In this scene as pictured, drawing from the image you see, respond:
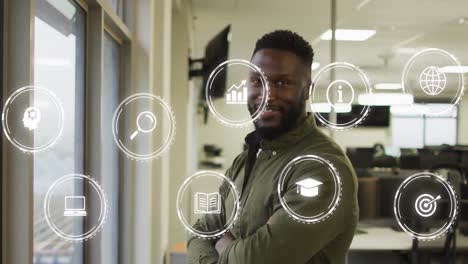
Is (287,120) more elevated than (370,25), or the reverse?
(370,25)

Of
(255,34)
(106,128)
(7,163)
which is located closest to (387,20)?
(255,34)

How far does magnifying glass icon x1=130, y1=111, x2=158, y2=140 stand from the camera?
1.11m

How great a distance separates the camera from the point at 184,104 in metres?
1.53

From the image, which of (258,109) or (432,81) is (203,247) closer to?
(258,109)

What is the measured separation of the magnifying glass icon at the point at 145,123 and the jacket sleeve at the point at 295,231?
372 mm

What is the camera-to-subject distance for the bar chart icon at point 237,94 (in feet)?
3.46

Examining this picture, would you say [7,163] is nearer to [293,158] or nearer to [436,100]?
[293,158]

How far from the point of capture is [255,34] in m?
1.13

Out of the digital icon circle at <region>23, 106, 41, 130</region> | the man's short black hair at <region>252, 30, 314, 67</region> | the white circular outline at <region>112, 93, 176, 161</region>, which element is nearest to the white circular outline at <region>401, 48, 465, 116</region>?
the man's short black hair at <region>252, 30, 314, 67</region>

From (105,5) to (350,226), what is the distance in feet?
2.71

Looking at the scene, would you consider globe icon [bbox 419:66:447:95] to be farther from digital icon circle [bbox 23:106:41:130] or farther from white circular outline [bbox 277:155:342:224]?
digital icon circle [bbox 23:106:41:130]

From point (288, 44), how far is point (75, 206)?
62 cm

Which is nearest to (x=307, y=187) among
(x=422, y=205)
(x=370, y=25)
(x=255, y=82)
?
(x=255, y=82)

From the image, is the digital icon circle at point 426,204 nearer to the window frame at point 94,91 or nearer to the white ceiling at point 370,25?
the white ceiling at point 370,25
